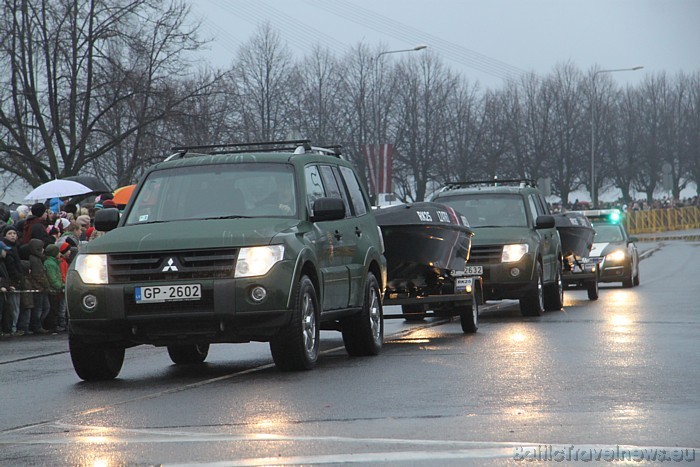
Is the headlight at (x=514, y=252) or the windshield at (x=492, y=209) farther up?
the windshield at (x=492, y=209)

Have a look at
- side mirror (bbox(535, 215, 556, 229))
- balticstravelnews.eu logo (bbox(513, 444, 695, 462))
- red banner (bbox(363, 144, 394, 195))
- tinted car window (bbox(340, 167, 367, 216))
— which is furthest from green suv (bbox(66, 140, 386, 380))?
red banner (bbox(363, 144, 394, 195))

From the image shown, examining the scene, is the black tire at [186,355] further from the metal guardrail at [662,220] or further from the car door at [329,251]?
the metal guardrail at [662,220]

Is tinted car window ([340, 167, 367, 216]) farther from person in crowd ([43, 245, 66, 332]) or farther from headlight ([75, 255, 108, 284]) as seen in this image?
person in crowd ([43, 245, 66, 332])

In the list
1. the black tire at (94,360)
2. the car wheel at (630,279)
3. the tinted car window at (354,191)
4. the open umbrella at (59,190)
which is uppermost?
the open umbrella at (59,190)

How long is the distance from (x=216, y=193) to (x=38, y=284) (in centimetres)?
801

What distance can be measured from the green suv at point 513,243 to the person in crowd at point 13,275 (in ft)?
20.8

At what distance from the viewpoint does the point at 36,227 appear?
A: 20.9 metres

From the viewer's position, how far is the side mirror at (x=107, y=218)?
12680 millimetres

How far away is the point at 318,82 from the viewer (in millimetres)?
73250

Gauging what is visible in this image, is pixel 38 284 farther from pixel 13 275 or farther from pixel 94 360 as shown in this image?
pixel 94 360

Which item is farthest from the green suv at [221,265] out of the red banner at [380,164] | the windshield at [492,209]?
the red banner at [380,164]

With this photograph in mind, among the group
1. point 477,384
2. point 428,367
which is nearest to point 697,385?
point 477,384

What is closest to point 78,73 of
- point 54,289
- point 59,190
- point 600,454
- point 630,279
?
point 59,190

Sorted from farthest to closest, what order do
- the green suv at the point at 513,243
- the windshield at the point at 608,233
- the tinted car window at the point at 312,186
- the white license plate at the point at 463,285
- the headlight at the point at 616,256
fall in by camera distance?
the windshield at the point at 608,233 < the headlight at the point at 616,256 < the green suv at the point at 513,243 < the white license plate at the point at 463,285 < the tinted car window at the point at 312,186
